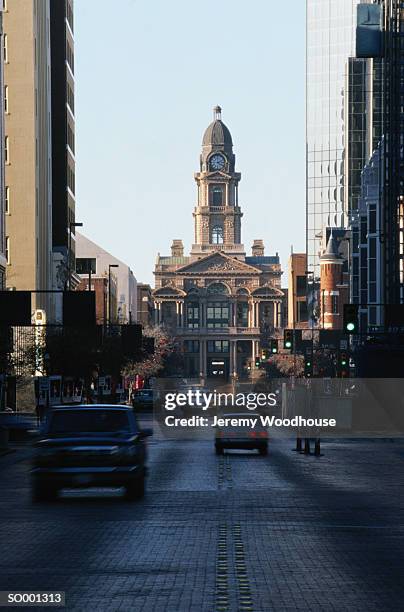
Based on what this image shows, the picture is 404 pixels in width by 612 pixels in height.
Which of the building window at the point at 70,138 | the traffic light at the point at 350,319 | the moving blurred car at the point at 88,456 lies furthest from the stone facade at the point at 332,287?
the moving blurred car at the point at 88,456

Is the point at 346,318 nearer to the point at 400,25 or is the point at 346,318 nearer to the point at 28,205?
the point at 400,25

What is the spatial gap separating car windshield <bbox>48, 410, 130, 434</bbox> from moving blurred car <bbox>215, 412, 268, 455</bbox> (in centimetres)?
2208

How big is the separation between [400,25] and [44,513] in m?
68.3

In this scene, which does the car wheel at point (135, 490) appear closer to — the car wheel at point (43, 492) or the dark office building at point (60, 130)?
the car wheel at point (43, 492)

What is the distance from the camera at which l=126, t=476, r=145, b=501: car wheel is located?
86.7ft

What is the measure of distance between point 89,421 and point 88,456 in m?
1.51

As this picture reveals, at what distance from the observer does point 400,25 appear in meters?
87.6

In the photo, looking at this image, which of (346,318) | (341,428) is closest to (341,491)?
(346,318)

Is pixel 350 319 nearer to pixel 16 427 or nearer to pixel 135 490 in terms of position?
pixel 16 427

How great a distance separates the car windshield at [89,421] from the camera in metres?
27.0

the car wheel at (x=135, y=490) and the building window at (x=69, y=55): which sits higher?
the building window at (x=69, y=55)

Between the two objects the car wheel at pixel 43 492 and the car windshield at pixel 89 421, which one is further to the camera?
the car windshield at pixel 89 421

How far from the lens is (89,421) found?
27.2 m

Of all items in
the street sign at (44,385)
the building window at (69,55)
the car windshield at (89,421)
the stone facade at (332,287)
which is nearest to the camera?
the car windshield at (89,421)
